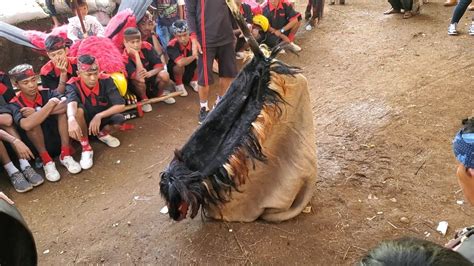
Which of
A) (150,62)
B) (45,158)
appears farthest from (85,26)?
(45,158)

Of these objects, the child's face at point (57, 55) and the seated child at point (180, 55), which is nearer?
the child's face at point (57, 55)

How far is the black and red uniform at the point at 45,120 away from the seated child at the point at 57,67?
176 mm

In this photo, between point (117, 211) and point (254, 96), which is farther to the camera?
point (117, 211)

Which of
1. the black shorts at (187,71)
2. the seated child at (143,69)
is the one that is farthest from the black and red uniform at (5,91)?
the black shorts at (187,71)

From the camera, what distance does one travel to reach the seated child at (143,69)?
15.0 feet

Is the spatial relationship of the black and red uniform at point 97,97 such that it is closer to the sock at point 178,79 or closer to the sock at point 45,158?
the sock at point 45,158

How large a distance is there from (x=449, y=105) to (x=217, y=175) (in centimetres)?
257

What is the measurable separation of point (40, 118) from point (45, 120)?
132mm

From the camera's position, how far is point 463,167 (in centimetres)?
158

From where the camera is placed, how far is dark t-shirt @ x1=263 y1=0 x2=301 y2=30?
591 cm

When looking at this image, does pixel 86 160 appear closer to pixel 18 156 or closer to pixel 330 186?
pixel 18 156

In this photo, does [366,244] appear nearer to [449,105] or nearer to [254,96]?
[254,96]

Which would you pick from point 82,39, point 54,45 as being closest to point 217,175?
point 54,45

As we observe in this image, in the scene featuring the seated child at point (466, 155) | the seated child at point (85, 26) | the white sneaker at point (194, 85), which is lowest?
the white sneaker at point (194, 85)
